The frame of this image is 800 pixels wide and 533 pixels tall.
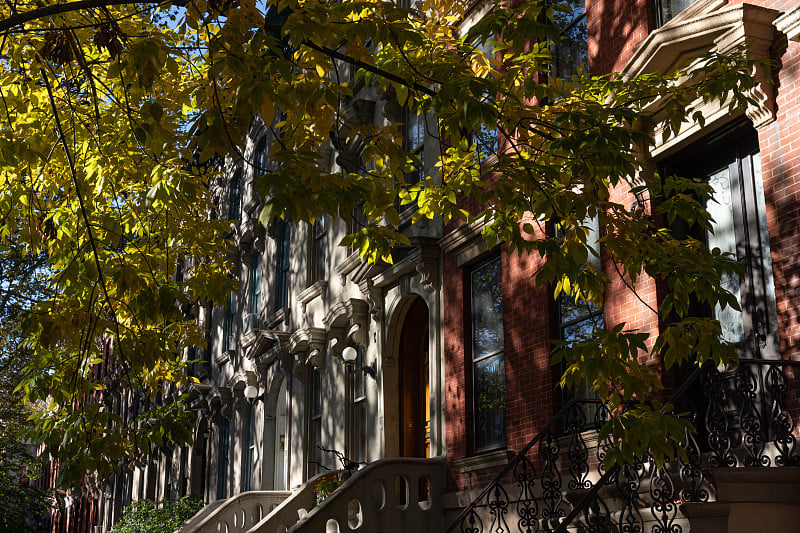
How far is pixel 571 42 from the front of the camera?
12.6 meters

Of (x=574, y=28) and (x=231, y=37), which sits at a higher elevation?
(x=574, y=28)

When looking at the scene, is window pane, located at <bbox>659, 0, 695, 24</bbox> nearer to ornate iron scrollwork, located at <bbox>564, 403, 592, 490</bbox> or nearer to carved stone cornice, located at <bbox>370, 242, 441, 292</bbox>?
ornate iron scrollwork, located at <bbox>564, 403, 592, 490</bbox>

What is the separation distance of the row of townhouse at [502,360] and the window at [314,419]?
47 millimetres

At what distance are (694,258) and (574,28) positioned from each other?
6206mm

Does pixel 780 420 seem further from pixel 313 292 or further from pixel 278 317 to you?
pixel 278 317

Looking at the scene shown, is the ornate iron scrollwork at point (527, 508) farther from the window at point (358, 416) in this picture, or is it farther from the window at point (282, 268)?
the window at point (282, 268)

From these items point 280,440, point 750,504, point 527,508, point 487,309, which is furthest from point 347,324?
point 750,504

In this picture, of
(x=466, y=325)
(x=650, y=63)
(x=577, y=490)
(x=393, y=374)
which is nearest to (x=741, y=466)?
(x=577, y=490)

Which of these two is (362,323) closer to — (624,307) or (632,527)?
(624,307)

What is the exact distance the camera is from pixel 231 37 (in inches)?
249

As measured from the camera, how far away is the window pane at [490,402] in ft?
42.3

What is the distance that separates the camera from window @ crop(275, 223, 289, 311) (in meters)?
22.4

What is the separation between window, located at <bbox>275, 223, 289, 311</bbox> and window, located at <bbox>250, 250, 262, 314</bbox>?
2.10 m

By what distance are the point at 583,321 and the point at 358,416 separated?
6840mm
